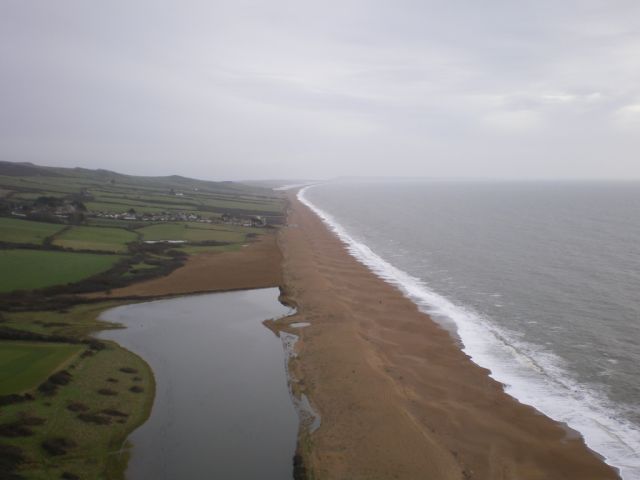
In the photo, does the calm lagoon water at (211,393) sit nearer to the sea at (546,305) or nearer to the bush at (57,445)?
the bush at (57,445)

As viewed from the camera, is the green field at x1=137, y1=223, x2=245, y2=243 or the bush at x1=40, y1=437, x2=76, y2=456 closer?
the bush at x1=40, y1=437, x2=76, y2=456

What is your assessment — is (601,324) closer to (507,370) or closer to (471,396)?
(507,370)

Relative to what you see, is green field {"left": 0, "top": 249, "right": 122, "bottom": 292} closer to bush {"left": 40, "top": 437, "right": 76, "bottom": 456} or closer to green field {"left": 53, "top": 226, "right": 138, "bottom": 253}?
green field {"left": 53, "top": 226, "right": 138, "bottom": 253}

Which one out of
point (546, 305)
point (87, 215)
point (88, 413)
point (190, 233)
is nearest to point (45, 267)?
point (88, 413)

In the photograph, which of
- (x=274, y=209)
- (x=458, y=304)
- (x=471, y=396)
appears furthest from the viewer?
(x=274, y=209)

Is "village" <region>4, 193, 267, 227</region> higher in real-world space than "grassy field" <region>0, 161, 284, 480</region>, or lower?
higher

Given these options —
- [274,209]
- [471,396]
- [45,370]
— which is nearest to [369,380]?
[471,396]

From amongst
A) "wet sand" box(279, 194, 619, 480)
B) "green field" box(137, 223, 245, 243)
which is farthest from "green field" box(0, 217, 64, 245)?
"wet sand" box(279, 194, 619, 480)
